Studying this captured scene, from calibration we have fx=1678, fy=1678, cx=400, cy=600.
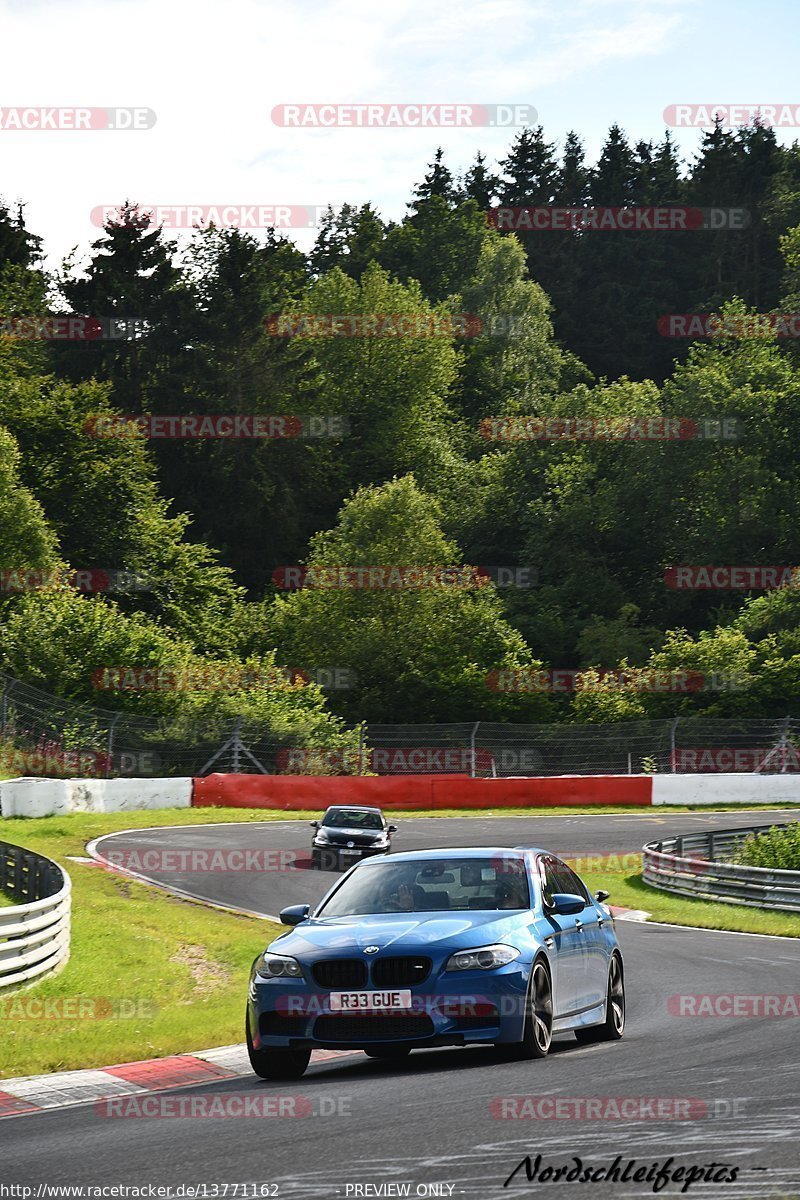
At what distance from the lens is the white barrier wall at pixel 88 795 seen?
36.8 m

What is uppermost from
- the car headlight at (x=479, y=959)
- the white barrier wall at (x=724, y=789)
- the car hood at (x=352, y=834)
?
the car headlight at (x=479, y=959)

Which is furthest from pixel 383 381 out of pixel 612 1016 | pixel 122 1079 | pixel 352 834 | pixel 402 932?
pixel 402 932

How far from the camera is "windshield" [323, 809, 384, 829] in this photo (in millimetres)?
31297

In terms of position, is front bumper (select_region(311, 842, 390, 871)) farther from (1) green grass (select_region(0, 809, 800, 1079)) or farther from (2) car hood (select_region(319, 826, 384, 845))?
(1) green grass (select_region(0, 809, 800, 1079))

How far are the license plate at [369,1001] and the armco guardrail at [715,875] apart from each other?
16.5 metres

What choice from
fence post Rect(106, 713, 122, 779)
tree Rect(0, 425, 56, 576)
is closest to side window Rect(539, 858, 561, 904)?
fence post Rect(106, 713, 122, 779)

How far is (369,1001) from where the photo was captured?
10.2 m

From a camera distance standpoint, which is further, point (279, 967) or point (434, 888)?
point (434, 888)

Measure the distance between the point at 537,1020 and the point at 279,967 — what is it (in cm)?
165

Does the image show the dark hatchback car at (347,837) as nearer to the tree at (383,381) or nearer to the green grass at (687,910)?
the green grass at (687,910)

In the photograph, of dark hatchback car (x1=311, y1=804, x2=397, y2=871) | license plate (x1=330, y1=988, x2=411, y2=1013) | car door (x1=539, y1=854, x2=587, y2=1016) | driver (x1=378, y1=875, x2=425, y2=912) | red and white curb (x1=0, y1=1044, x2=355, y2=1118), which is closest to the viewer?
red and white curb (x1=0, y1=1044, x2=355, y2=1118)

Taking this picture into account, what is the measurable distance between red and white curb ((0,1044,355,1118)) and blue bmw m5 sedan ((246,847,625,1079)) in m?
0.74

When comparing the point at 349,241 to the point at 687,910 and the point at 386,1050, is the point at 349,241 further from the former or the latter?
the point at 386,1050

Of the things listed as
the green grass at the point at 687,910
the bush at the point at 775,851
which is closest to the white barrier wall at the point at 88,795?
the green grass at the point at 687,910
